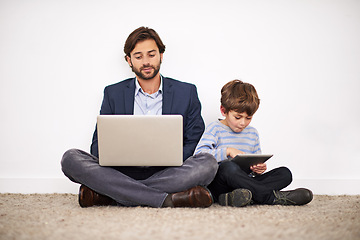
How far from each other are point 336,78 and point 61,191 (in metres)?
2.16

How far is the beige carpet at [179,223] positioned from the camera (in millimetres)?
1227

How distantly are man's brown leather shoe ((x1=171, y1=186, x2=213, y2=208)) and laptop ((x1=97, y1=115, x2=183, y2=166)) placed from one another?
0.74ft

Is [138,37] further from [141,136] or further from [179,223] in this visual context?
[179,223]

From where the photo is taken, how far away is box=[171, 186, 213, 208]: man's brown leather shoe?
186 centimetres

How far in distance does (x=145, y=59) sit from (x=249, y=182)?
3.30 ft

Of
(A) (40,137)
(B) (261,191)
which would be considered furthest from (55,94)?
(B) (261,191)

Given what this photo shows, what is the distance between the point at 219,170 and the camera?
2084 millimetres

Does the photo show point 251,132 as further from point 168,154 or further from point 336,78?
point 336,78

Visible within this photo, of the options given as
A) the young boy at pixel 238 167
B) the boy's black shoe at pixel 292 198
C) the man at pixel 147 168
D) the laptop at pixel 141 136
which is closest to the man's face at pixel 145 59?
the man at pixel 147 168

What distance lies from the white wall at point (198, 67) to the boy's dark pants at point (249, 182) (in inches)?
23.5

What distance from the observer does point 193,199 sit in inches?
73.6

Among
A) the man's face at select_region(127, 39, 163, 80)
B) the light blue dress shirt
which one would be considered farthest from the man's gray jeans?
the man's face at select_region(127, 39, 163, 80)

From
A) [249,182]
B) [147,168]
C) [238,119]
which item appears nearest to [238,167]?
[249,182]

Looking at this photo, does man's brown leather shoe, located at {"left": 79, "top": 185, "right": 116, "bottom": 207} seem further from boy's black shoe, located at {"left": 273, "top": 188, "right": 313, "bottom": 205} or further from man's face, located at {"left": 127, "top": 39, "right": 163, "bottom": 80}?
boy's black shoe, located at {"left": 273, "top": 188, "right": 313, "bottom": 205}
